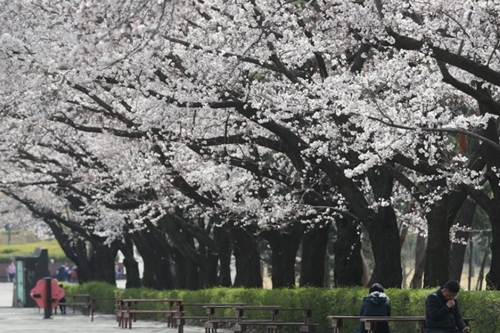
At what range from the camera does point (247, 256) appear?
120 feet

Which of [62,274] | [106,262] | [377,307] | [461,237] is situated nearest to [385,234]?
[461,237]

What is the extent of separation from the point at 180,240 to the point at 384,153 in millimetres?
20153

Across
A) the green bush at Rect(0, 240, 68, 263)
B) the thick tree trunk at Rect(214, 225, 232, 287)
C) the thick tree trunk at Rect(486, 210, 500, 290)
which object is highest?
the green bush at Rect(0, 240, 68, 263)

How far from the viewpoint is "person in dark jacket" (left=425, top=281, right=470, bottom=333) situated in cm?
1645

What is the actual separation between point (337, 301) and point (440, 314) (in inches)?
416

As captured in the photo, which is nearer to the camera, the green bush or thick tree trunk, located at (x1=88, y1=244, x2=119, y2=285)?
thick tree trunk, located at (x1=88, y1=244, x2=119, y2=285)

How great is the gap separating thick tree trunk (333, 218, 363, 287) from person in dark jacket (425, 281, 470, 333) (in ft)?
43.4

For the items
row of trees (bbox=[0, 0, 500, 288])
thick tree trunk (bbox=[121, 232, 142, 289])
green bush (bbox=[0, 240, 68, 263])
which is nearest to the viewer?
row of trees (bbox=[0, 0, 500, 288])

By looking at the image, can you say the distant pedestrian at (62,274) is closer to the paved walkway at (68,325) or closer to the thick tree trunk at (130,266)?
the thick tree trunk at (130,266)

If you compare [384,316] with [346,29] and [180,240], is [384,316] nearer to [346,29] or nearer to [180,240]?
[346,29]

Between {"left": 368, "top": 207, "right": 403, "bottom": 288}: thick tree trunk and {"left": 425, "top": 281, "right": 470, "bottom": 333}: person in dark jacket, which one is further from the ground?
{"left": 368, "top": 207, "right": 403, "bottom": 288}: thick tree trunk

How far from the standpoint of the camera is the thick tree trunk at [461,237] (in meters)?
31.4

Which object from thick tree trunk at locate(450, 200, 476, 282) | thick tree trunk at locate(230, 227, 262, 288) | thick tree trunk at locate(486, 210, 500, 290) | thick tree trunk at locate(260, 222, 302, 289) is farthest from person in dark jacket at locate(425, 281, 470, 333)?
thick tree trunk at locate(230, 227, 262, 288)

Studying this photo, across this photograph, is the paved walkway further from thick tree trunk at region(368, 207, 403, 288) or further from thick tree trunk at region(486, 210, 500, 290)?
thick tree trunk at region(486, 210, 500, 290)
